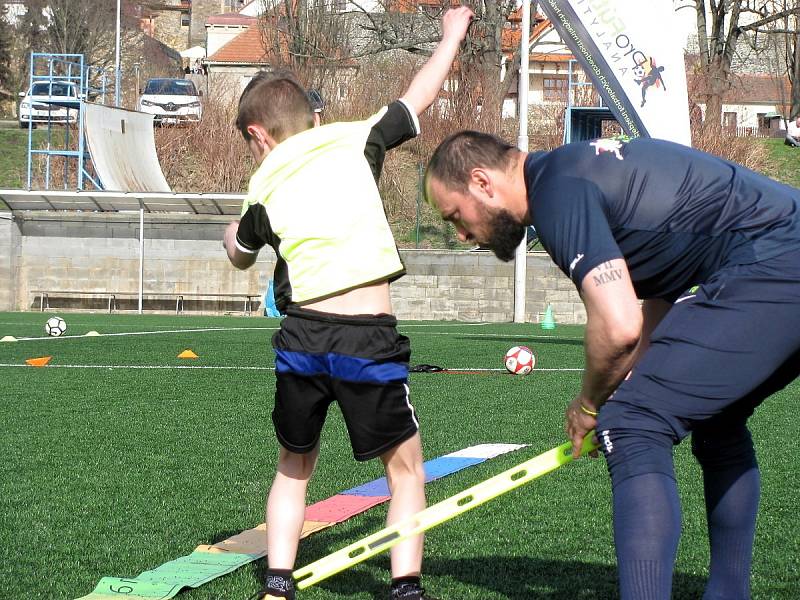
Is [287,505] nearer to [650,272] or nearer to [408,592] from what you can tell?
[408,592]

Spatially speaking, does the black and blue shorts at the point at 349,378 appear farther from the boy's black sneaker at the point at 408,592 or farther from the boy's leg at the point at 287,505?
the boy's black sneaker at the point at 408,592

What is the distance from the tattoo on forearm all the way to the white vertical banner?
12283 millimetres

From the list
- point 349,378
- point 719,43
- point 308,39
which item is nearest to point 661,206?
point 349,378

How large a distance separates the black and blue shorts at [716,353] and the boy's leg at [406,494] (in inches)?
36.8

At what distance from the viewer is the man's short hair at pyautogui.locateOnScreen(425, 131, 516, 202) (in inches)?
115

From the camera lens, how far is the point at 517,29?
44.8 m

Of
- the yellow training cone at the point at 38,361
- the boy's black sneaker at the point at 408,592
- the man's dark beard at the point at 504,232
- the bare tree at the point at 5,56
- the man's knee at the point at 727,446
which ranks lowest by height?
the yellow training cone at the point at 38,361

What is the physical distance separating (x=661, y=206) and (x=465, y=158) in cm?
52

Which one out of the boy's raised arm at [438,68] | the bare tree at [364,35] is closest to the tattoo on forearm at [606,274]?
the boy's raised arm at [438,68]

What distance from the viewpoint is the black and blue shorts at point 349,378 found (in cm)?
352

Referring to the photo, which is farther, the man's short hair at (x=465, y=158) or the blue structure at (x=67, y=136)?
the blue structure at (x=67, y=136)

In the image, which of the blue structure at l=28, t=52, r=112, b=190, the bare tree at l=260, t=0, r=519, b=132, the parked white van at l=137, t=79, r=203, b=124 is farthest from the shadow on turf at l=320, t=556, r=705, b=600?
the bare tree at l=260, t=0, r=519, b=132

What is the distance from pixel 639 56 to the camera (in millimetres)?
14555

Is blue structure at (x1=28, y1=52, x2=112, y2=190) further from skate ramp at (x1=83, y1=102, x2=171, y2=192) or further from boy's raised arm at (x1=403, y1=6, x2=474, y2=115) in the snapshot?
boy's raised arm at (x1=403, y1=6, x2=474, y2=115)
